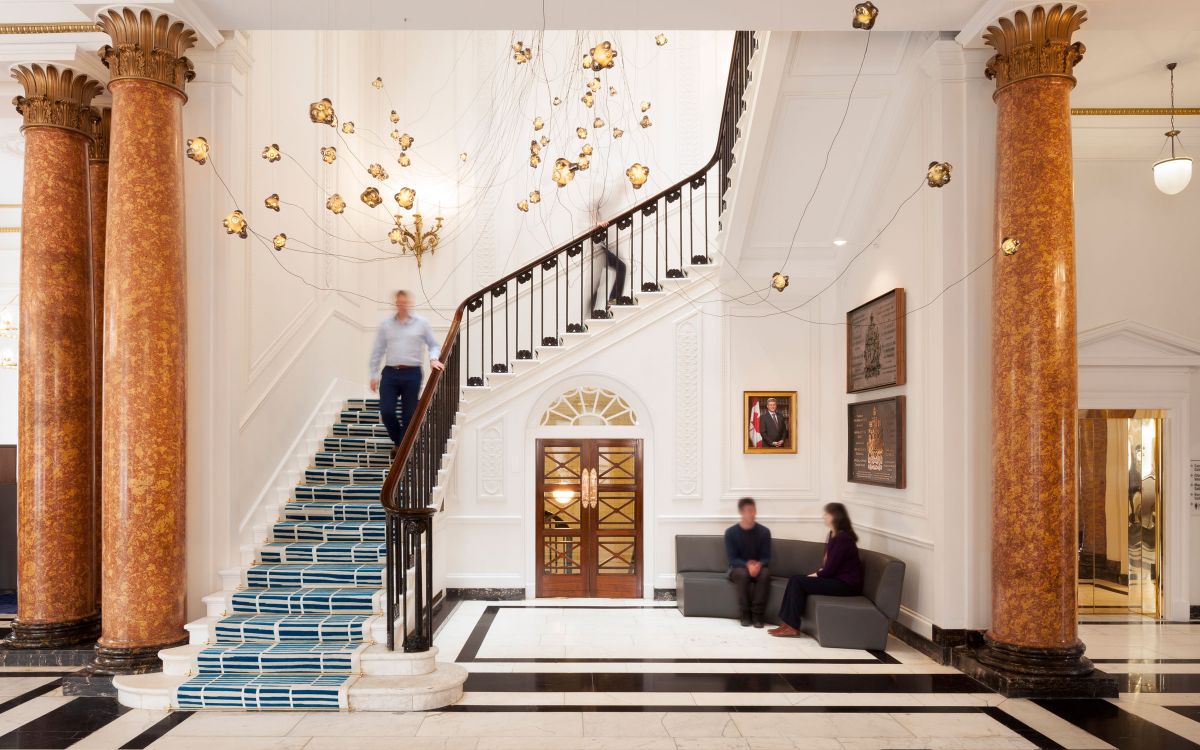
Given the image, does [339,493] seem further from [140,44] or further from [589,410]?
[140,44]

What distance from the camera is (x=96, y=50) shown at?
20.3ft

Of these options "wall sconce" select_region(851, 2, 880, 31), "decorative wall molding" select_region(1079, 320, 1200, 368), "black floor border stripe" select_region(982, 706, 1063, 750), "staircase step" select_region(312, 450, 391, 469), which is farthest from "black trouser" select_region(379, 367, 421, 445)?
"decorative wall molding" select_region(1079, 320, 1200, 368)

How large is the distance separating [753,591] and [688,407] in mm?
2124

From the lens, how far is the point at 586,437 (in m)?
9.11

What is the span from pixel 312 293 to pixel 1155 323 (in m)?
8.20

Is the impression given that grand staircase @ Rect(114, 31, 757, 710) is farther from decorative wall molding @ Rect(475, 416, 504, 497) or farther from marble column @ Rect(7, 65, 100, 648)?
marble column @ Rect(7, 65, 100, 648)

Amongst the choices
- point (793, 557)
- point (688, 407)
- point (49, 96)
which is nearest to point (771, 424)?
point (688, 407)

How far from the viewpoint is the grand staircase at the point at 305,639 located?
515 centimetres

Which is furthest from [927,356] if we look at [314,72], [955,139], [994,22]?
[314,72]

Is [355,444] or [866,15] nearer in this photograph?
[866,15]

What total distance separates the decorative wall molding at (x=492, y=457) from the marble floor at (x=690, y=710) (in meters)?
2.26

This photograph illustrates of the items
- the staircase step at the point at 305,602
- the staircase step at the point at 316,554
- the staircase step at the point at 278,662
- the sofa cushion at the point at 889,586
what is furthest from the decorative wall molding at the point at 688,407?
the staircase step at the point at 278,662

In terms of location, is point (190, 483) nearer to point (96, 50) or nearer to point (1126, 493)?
point (96, 50)

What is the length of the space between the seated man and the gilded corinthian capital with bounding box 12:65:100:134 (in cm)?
632
